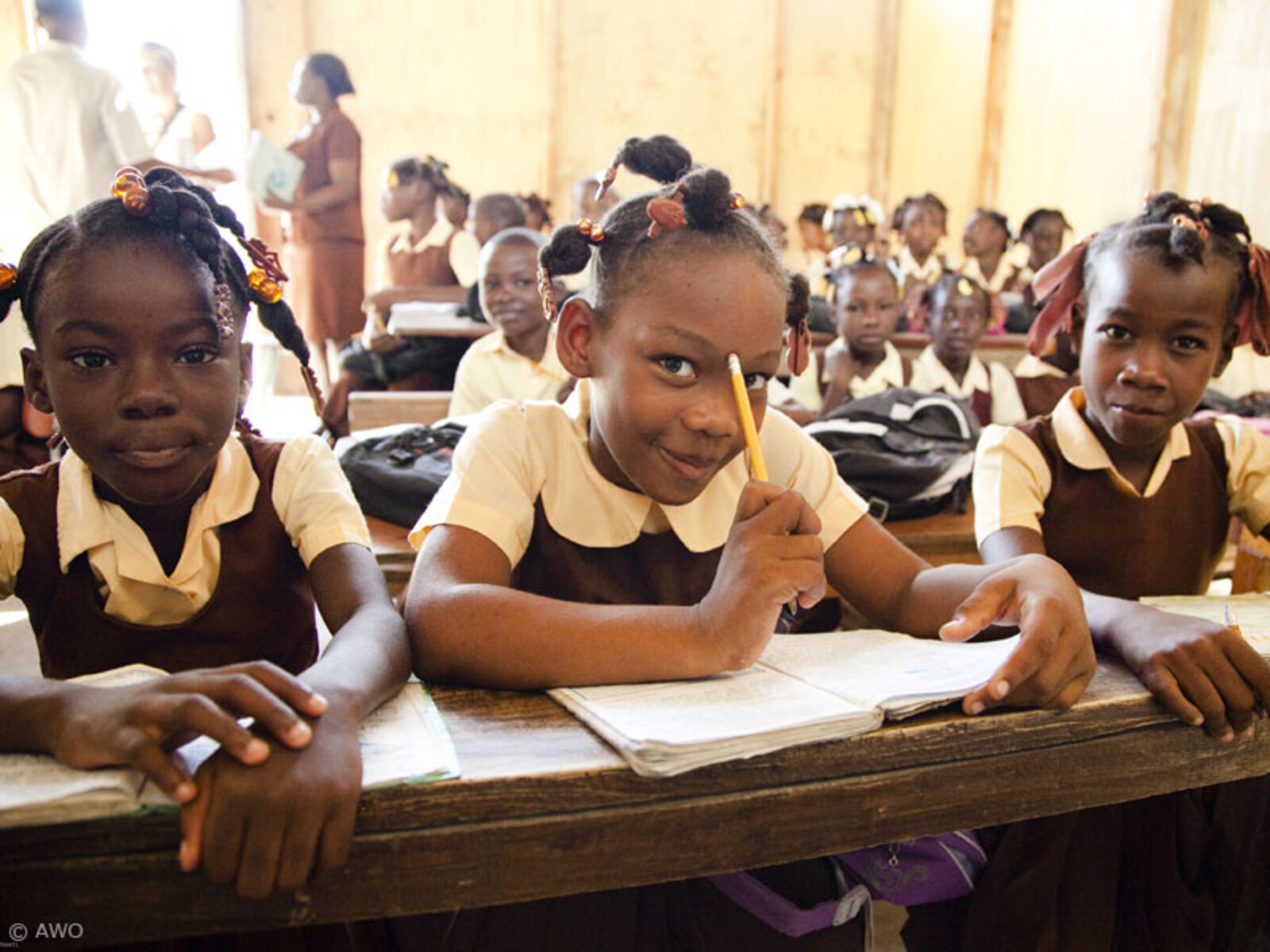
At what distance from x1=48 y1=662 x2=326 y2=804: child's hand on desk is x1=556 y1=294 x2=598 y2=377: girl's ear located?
1.87ft

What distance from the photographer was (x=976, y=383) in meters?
3.46

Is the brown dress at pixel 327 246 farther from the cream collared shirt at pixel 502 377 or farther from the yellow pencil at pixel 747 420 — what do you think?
the yellow pencil at pixel 747 420

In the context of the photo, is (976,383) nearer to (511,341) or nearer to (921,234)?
(511,341)

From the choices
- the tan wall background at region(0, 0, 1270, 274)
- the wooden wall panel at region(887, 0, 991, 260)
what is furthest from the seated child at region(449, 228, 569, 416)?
the wooden wall panel at region(887, 0, 991, 260)

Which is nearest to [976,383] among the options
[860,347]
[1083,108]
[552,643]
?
[860,347]

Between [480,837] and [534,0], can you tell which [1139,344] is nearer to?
[480,837]

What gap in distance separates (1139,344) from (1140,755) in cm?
74

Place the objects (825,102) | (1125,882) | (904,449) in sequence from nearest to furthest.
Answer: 1. (1125,882)
2. (904,449)
3. (825,102)

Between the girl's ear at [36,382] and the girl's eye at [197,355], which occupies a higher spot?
the girl's eye at [197,355]

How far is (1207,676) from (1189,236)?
745mm

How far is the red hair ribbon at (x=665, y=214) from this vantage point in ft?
3.40

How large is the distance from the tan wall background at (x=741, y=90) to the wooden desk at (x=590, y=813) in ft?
21.1

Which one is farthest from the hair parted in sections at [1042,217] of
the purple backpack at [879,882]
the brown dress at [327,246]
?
the purple backpack at [879,882]

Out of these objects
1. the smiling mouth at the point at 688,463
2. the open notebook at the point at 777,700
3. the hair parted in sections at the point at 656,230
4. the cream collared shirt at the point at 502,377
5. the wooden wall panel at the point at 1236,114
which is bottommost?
the cream collared shirt at the point at 502,377
